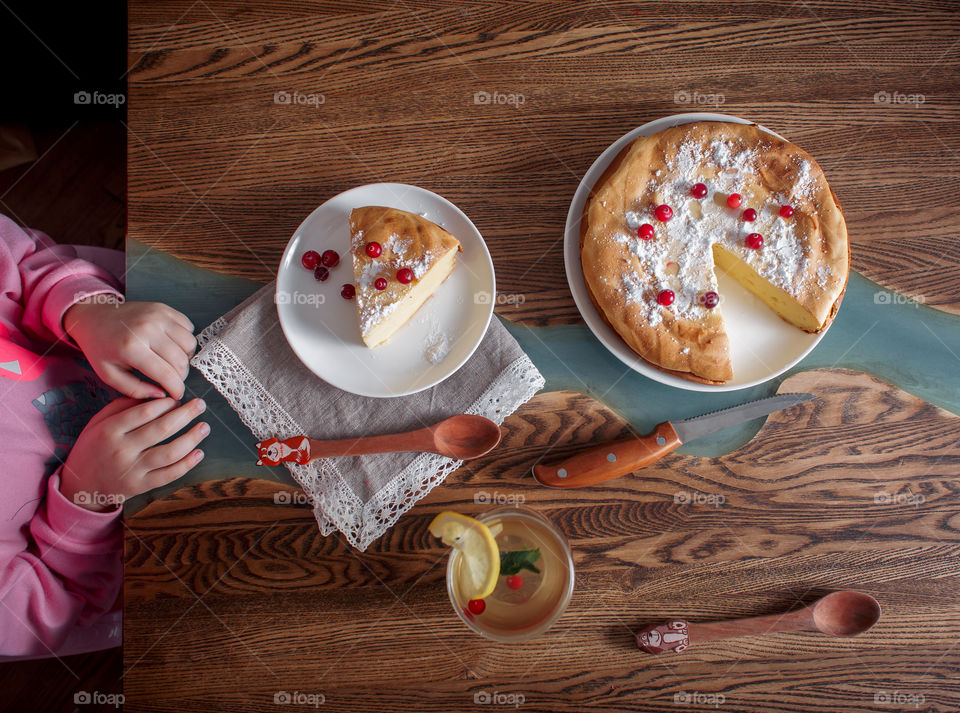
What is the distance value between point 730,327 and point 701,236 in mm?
254

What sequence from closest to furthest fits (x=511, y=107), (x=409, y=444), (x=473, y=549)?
1. (x=473, y=549)
2. (x=409, y=444)
3. (x=511, y=107)

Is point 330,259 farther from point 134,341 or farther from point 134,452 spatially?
point 134,452

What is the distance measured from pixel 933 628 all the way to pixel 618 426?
96 centimetres

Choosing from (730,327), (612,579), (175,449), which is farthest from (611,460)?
(175,449)

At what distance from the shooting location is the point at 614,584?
1604 mm

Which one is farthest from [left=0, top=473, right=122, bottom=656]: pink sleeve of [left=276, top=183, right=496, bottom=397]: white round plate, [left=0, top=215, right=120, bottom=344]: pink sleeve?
[left=276, top=183, right=496, bottom=397]: white round plate

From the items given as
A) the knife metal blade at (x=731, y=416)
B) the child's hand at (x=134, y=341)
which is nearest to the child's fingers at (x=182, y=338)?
the child's hand at (x=134, y=341)

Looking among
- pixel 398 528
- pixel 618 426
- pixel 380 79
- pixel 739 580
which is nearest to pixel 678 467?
pixel 618 426

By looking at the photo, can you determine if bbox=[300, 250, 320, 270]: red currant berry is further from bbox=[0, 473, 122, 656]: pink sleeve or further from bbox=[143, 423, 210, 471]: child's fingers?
bbox=[0, 473, 122, 656]: pink sleeve

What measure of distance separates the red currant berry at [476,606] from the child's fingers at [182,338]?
3.14 ft

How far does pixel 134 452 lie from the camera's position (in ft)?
5.10

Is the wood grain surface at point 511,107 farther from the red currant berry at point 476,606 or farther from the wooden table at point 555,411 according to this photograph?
the red currant berry at point 476,606

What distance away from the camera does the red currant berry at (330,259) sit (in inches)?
62.5

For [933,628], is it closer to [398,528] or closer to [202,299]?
[398,528]
